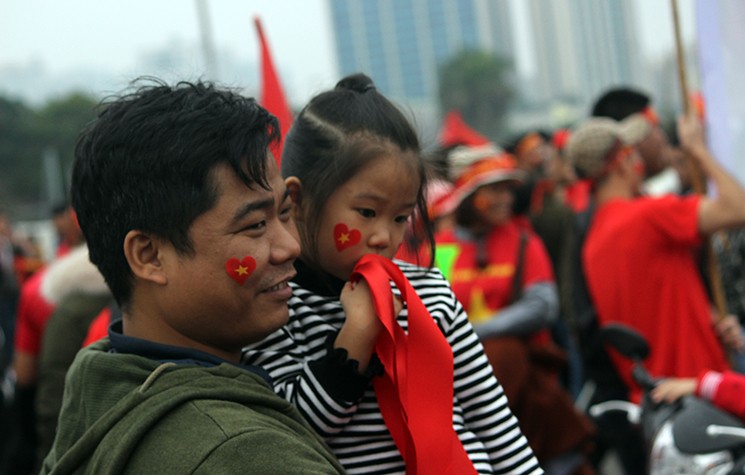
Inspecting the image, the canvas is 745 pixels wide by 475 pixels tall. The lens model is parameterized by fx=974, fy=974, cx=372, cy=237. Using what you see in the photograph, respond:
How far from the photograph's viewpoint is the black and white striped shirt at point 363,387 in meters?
1.84

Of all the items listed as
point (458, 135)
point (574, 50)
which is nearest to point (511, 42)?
point (574, 50)

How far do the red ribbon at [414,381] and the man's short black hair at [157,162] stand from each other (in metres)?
0.34

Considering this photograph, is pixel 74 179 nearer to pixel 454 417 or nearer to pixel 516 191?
pixel 454 417

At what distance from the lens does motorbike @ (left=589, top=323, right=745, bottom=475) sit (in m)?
3.02

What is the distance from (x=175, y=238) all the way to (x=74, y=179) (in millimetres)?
248

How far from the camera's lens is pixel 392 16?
100688 millimetres

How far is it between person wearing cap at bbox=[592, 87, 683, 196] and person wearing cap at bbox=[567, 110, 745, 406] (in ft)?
2.67

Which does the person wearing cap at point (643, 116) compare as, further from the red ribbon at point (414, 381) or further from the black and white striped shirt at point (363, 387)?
the red ribbon at point (414, 381)

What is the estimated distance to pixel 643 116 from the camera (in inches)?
216

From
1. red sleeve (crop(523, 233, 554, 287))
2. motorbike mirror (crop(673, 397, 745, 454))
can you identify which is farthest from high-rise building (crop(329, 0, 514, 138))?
motorbike mirror (crop(673, 397, 745, 454))

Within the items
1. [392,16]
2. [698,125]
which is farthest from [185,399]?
[392,16]

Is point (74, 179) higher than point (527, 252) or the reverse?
higher

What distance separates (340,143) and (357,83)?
0.72ft

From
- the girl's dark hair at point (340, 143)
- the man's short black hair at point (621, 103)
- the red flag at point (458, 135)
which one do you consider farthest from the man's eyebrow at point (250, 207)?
the red flag at point (458, 135)
